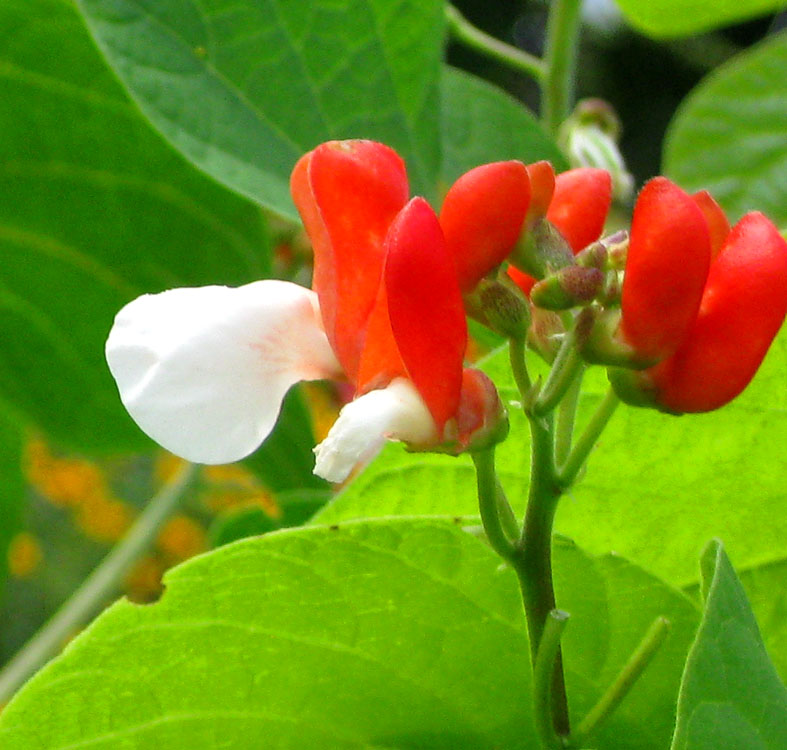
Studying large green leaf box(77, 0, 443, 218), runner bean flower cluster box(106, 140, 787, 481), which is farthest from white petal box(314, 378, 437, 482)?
large green leaf box(77, 0, 443, 218)

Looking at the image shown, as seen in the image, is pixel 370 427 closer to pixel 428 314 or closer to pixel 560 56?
pixel 428 314

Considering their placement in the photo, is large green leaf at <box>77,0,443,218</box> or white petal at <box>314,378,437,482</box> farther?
large green leaf at <box>77,0,443,218</box>

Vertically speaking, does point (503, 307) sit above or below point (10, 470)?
above

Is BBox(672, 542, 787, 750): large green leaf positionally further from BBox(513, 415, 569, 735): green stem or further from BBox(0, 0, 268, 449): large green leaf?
BBox(0, 0, 268, 449): large green leaf

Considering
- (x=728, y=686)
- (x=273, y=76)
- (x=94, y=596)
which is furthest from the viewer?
(x=94, y=596)

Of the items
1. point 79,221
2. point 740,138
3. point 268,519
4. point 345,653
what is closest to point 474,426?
point 345,653

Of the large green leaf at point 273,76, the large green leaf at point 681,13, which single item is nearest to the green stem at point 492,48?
the large green leaf at point 681,13

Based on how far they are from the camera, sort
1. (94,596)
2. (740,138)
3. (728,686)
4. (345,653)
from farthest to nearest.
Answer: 1. (740,138)
2. (94,596)
3. (345,653)
4. (728,686)

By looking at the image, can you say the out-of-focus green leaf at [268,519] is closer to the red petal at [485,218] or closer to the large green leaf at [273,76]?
the large green leaf at [273,76]
